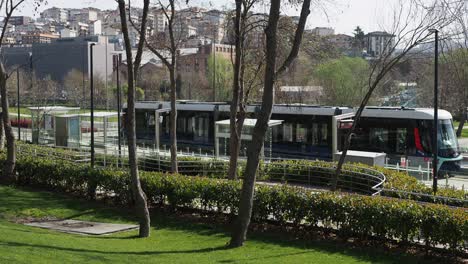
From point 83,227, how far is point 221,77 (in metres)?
47.8

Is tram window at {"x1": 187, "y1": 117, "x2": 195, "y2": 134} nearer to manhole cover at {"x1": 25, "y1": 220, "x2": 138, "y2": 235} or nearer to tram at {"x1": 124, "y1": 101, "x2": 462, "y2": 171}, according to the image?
tram at {"x1": 124, "y1": 101, "x2": 462, "y2": 171}

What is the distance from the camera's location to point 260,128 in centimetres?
1234

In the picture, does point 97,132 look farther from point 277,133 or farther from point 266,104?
point 266,104

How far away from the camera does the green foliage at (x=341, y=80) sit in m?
48.9

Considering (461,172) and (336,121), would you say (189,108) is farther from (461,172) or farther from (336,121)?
(461,172)

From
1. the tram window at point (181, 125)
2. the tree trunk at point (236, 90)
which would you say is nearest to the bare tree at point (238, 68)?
the tree trunk at point (236, 90)

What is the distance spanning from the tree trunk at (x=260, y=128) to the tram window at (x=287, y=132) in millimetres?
17717

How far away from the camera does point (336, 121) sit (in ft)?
91.0

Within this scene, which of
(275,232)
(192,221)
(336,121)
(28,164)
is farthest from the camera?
(336,121)

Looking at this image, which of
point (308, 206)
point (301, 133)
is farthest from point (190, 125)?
point (308, 206)

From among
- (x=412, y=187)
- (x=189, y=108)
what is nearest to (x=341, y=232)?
(x=412, y=187)

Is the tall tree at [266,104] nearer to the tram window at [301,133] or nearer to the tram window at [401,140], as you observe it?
the tram window at [401,140]

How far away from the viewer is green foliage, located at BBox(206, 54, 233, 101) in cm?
5878

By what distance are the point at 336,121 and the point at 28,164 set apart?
13673 mm
